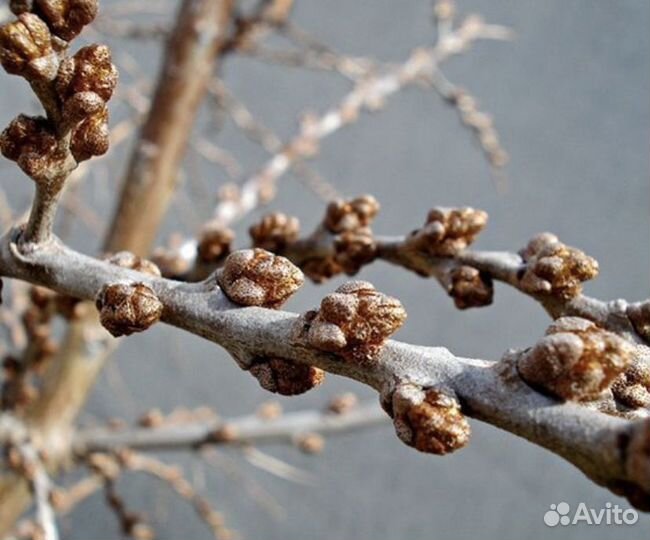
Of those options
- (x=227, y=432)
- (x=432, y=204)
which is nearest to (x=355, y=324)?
(x=227, y=432)

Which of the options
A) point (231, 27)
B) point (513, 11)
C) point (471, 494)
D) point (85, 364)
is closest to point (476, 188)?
point (513, 11)

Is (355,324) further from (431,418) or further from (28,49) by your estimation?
(28,49)

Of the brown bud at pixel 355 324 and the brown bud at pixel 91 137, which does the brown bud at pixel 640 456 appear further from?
the brown bud at pixel 91 137

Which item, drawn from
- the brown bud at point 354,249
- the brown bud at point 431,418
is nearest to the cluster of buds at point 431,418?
the brown bud at point 431,418

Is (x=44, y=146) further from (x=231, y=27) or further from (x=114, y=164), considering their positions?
(x=114, y=164)

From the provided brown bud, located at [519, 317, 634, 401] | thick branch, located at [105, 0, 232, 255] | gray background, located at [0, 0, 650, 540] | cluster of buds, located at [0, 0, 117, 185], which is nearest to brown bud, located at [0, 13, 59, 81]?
cluster of buds, located at [0, 0, 117, 185]
